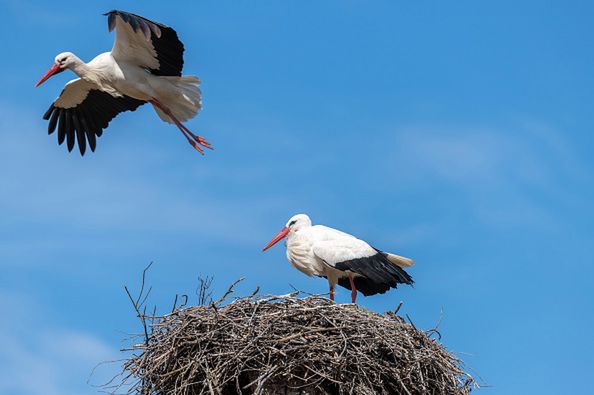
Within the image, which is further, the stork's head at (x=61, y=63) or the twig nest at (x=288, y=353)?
the stork's head at (x=61, y=63)

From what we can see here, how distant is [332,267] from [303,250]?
0.36 m

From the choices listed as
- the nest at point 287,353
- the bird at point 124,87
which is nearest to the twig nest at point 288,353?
the nest at point 287,353

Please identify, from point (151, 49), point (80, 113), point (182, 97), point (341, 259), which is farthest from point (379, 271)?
point (80, 113)

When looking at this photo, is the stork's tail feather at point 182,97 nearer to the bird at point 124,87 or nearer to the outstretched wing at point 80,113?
the bird at point 124,87

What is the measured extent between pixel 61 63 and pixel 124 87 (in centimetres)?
89

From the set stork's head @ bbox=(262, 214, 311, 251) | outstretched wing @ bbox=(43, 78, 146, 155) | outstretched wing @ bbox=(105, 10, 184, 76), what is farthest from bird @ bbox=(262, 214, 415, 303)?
outstretched wing @ bbox=(43, 78, 146, 155)

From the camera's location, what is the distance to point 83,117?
1339cm

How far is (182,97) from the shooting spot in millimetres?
12547

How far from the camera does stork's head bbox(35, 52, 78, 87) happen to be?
12750 millimetres

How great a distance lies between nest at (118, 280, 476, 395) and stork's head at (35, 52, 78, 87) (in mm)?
4582

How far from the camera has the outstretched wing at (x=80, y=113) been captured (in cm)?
1329

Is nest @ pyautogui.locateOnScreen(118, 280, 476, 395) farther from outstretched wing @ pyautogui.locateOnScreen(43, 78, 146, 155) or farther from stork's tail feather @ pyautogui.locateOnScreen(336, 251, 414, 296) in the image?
outstretched wing @ pyautogui.locateOnScreen(43, 78, 146, 155)

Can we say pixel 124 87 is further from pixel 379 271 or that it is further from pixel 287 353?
pixel 287 353

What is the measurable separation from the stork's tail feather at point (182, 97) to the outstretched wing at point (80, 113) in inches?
41.8
